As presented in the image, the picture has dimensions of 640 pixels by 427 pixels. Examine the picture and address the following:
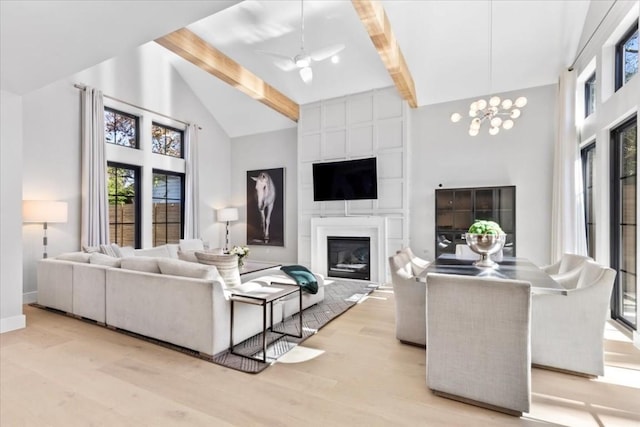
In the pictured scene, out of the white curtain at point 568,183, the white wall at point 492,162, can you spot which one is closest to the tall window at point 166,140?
the white wall at point 492,162

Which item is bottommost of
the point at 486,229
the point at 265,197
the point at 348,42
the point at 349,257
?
the point at 349,257

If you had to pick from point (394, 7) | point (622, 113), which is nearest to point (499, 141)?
point (622, 113)

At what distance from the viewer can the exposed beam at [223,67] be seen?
14.0ft

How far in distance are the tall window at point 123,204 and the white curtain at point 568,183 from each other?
7.13 meters

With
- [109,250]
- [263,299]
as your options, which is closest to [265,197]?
[109,250]

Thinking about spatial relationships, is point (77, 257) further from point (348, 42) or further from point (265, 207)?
point (348, 42)

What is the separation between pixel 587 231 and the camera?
4410mm

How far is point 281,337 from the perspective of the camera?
309 centimetres

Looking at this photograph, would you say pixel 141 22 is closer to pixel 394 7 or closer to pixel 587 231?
pixel 394 7

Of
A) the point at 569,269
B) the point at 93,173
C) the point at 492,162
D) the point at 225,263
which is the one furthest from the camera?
the point at 492,162

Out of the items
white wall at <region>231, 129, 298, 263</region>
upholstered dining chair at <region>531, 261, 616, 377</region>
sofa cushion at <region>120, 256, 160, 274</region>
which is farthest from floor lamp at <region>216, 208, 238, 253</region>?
upholstered dining chair at <region>531, 261, 616, 377</region>

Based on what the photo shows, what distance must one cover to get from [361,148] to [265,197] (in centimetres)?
271

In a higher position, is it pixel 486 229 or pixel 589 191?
pixel 589 191

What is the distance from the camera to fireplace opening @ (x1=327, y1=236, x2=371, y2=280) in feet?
20.1
